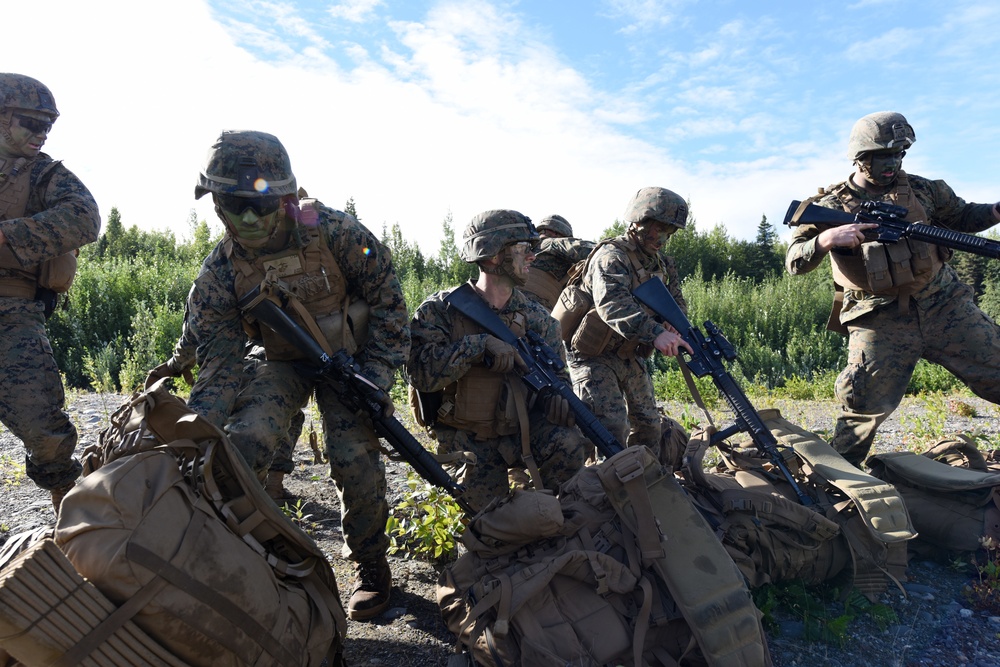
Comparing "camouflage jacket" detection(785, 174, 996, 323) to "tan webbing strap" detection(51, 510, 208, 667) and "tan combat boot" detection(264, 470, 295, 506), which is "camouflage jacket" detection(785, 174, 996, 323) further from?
"tan webbing strap" detection(51, 510, 208, 667)

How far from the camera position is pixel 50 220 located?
3.67 meters

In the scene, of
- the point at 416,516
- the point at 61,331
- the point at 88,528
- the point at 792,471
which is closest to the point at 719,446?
the point at 792,471

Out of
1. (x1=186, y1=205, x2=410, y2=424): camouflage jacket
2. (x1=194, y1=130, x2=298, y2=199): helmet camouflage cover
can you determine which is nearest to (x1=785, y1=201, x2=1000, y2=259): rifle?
(x1=186, y1=205, x2=410, y2=424): camouflage jacket

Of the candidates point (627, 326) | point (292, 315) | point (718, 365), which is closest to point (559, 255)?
point (627, 326)

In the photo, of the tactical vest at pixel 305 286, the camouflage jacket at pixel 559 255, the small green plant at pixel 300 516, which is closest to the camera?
the tactical vest at pixel 305 286

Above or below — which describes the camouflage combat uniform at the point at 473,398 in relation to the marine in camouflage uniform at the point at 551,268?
below

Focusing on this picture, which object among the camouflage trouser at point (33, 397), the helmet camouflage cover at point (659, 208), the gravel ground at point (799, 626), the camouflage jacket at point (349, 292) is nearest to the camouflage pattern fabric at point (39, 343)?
the camouflage trouser at point (33, 397)

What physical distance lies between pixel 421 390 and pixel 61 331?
10862mm

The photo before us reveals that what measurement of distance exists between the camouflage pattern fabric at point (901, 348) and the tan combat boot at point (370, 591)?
2991 millimetres

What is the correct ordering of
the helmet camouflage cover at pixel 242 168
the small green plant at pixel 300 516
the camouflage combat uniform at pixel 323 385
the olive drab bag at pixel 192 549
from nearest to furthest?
the olive drab bag at pixel 192 549 → the helmet camouflage cover at pixel 242 168 → the camouflage combat uniform at pixel 323 385 → the small green plant at pixel 300 516

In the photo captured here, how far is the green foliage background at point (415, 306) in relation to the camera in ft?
34.5

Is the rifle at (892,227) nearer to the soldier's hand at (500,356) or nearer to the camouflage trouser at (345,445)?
the soldier's hand at (500,356)

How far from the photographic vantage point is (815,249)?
15.1 ft

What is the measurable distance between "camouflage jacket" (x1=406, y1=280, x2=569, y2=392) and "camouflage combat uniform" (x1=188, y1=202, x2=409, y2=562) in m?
0.20
